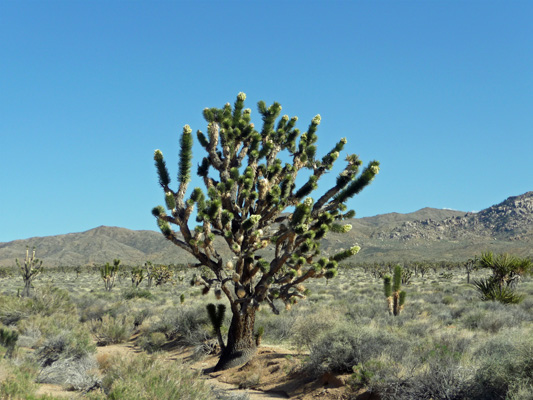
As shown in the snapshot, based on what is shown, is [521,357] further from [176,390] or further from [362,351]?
[176,390]

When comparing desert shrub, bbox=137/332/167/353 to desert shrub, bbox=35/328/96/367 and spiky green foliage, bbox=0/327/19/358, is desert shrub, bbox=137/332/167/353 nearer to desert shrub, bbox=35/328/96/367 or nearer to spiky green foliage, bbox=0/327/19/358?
desert shrub, bbox=35/328/96/367

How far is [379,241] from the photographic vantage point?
133625 mm

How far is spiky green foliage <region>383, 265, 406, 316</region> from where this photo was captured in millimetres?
17625

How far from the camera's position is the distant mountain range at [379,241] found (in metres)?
110

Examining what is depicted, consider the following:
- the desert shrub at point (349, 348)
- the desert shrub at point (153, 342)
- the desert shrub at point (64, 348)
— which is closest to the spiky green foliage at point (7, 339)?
the desert shrub at point (64, 348)

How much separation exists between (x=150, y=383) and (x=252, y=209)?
6.14 meters

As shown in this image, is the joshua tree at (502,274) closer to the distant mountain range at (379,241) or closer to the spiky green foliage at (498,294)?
the spiky green foliage at (498,294)

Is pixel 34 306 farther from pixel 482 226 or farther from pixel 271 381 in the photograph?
pixel 482 226

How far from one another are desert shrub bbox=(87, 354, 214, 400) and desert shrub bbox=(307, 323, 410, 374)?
3366 millimetres

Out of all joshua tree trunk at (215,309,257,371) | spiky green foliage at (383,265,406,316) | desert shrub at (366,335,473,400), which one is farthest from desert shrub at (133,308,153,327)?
desert shrub at (366,335,473,400)

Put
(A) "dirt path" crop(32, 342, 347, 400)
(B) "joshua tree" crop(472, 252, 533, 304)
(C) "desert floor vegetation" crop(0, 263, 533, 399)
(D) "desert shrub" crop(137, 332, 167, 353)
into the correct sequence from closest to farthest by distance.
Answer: (C) "desert floor vegetation" crop(0, 263, 533, 399), (A) "dirt path" crop(32, 342, 347, 400), (D) "desert shrub" crop(137, 332, 167, 353), (B) "joshua tree" crop(472, 252, 533, 304)

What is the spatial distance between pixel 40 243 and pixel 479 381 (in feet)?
556

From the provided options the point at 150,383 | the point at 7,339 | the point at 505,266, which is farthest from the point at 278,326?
the point at 505,266

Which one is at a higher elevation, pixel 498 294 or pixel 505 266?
pixel 505 266
